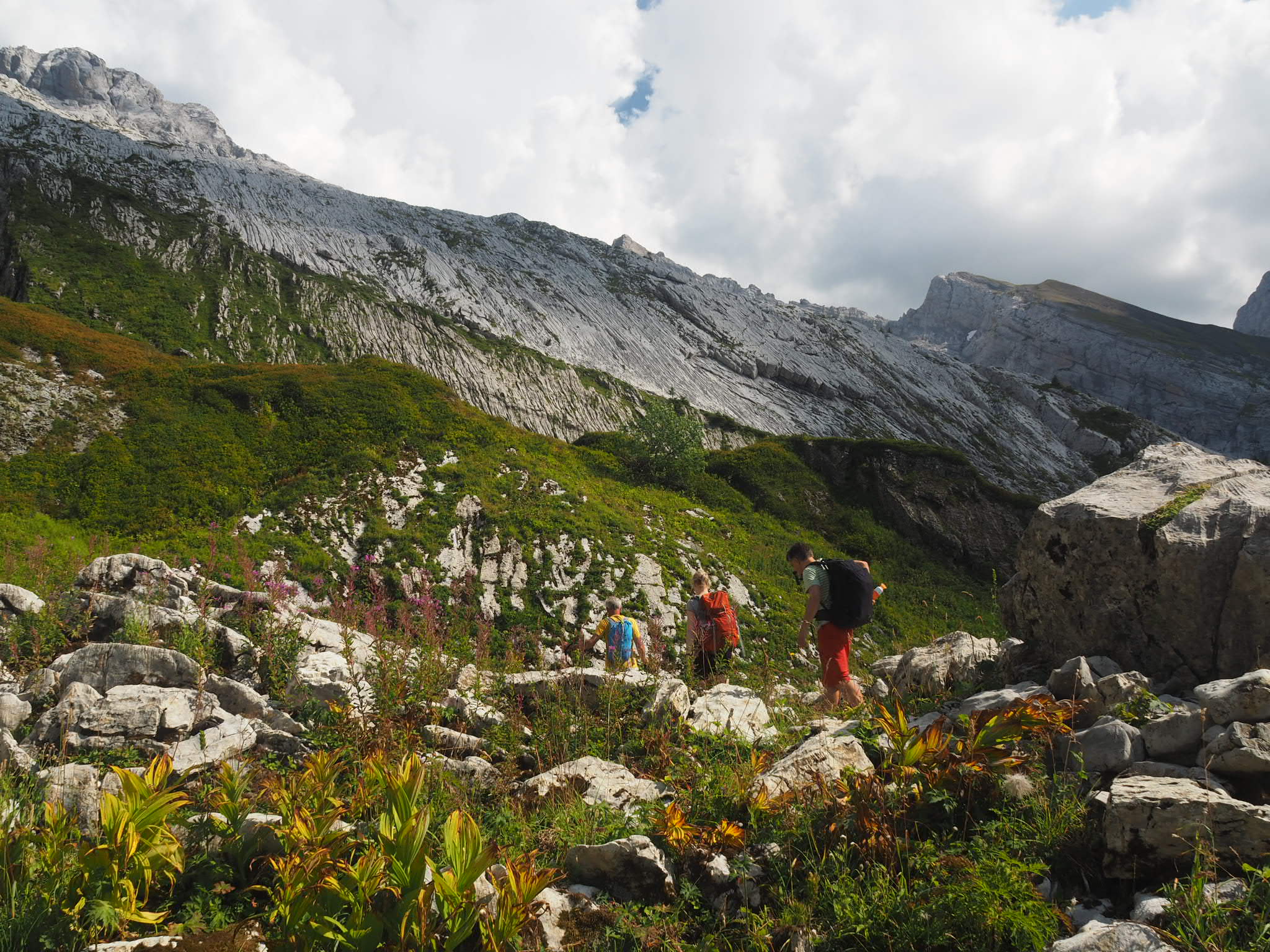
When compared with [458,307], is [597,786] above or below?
below

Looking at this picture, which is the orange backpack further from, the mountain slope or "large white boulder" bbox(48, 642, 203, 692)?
the mountain slope

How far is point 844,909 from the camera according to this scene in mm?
3365

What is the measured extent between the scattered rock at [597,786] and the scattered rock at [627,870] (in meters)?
0.67

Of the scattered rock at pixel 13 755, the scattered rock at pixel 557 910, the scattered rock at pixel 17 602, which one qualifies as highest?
the scattered rock at pixel 17 602

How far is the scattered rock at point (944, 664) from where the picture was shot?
730 cm

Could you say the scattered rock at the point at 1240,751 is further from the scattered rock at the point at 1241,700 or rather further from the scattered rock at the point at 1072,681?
the scattered rock at the point at 1072,681

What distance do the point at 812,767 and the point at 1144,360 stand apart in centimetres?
18766

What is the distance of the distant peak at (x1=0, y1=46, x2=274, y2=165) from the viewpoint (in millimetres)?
160250

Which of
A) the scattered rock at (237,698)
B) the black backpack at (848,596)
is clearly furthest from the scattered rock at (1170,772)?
the scattered rock at (237,698)

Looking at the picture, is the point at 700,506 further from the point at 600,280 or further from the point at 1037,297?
the point at 1037,297

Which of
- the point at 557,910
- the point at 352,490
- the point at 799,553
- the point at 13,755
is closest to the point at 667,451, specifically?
the point at 352,490

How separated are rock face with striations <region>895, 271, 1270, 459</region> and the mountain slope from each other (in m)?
46.5

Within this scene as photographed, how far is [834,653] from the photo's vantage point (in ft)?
25.2

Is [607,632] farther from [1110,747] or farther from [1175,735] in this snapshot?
[1175,735]
